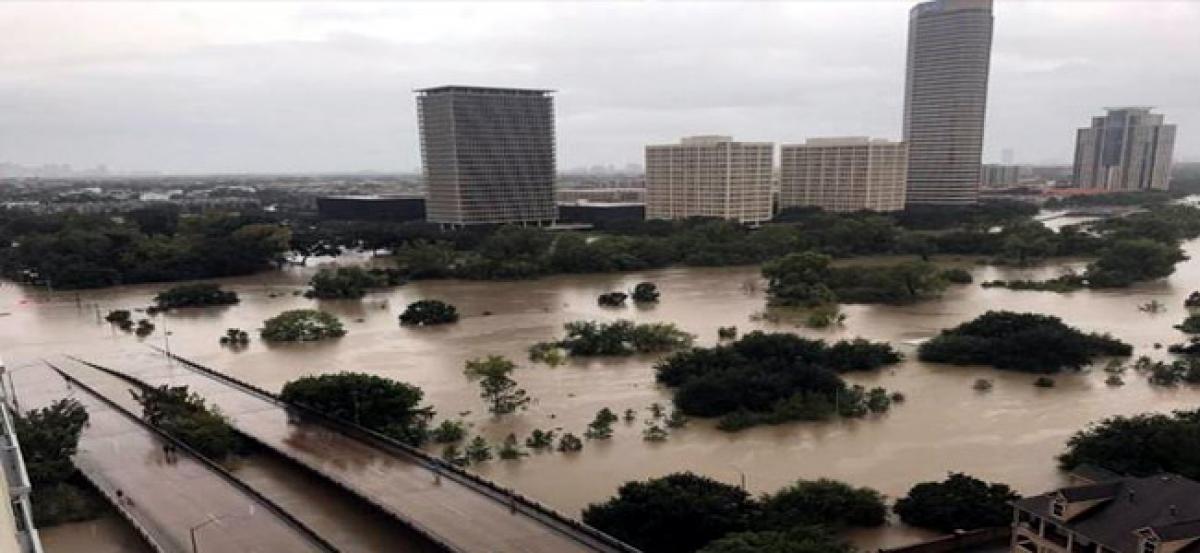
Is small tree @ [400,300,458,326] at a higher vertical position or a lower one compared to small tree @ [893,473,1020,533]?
lower

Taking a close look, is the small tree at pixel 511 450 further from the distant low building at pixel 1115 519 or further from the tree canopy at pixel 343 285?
the tree canopy at pixel 343 285

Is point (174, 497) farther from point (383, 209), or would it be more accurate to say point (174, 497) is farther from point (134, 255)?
point (383, 209)

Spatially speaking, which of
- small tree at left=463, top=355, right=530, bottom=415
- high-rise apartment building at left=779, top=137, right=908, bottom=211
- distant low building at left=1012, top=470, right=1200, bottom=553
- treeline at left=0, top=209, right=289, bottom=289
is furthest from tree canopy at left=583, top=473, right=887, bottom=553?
high-rise apartment building at left=779, top=137, right=908, bottom=211

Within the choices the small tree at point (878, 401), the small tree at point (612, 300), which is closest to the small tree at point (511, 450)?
the small tree at point (878, 401)

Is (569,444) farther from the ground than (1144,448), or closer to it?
closer to it

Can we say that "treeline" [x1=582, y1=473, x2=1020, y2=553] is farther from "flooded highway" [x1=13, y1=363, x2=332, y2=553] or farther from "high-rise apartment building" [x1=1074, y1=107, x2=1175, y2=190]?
"high-rise apartment building" [x1=1074, y1=107, x2=1175, y2=190]

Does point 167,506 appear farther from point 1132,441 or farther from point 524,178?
point 524,178

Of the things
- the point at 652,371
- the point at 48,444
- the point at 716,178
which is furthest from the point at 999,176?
the point at 48,444

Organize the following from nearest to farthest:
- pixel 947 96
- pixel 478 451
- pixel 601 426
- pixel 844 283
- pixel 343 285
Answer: pixel 478 451
pixel 601 426
pixel 844 283
pixel 343 285
pixel 947 96
